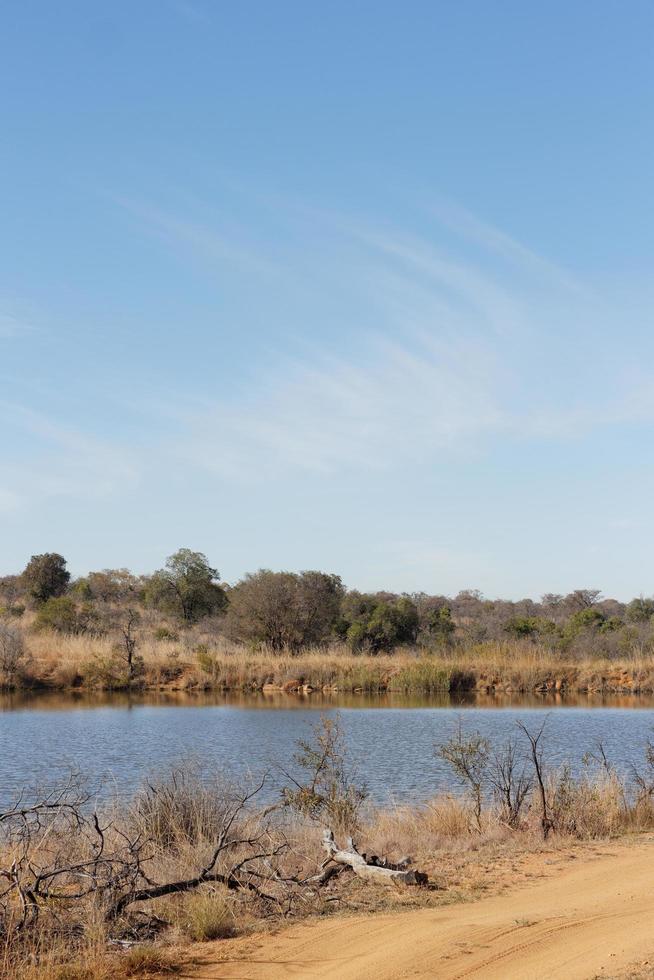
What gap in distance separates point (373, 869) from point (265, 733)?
18266mm

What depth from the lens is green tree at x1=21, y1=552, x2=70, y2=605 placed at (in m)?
81.0

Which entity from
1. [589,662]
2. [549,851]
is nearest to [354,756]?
[549,851]

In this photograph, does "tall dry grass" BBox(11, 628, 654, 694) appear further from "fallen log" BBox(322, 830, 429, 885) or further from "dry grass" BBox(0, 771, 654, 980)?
"fallen log" BBox(322, 830, 429, 885)

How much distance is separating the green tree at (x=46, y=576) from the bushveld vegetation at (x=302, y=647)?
6.28 metres

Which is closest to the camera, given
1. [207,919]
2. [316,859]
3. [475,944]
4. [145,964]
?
[145,964]

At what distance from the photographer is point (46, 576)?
267ft

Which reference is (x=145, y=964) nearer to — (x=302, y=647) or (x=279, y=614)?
(x=302, y=647)

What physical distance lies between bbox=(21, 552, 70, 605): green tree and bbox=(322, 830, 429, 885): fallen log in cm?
7316

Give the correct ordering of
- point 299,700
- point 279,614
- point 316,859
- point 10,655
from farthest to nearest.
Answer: point 279,614, point 10,655, point 299,700, point 316,859

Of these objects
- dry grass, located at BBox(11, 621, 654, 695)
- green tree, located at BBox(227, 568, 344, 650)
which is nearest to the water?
dry grass, located at BBox(11, 621, 654, 695)

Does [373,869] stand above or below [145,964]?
above

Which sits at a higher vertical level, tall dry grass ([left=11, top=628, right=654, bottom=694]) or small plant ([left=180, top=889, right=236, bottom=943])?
tall dry grass ([left=11, top=628, right=654, bottom=694])

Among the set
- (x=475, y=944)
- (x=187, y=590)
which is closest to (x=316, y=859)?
(x=475, y=944)

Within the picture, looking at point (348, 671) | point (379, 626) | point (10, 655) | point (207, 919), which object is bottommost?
point (207, 919)
